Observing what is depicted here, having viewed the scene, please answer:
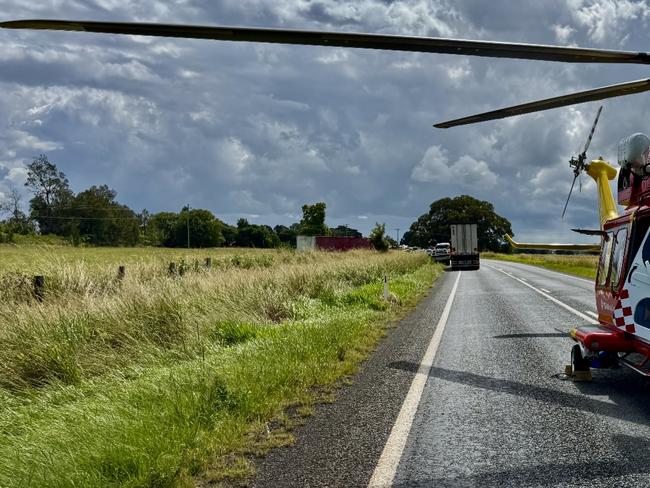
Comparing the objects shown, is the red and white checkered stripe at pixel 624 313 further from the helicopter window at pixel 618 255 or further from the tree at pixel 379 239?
the tree at pixel 379 239

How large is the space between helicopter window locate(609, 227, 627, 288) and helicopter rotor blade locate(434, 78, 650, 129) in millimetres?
1867

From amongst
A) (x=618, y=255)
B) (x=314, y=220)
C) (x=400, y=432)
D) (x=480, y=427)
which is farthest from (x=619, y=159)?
(x=314, y=220)

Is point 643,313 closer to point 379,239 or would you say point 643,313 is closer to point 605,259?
point 605,259

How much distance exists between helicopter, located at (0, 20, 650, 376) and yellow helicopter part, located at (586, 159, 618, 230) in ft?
0.55

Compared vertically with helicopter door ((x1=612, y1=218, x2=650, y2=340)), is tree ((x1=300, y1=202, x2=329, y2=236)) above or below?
above

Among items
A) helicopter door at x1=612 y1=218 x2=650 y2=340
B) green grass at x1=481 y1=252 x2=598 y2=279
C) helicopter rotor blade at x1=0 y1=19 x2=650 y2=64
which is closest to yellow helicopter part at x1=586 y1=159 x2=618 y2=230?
helicopter door at x1=612 y1=218 x2=650 y2=340

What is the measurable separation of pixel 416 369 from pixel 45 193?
350 feet

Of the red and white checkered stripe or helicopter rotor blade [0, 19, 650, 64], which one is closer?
helicopter rotor blade [0, 19, 650, 64]

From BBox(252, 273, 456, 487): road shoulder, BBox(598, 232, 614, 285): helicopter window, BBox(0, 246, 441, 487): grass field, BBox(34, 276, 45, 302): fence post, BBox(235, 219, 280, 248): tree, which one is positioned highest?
BBox(235, 219, 280, 248): tree

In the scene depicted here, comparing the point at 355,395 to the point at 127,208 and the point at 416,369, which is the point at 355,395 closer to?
the point at 416,369

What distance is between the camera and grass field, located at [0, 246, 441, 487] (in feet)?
14.2

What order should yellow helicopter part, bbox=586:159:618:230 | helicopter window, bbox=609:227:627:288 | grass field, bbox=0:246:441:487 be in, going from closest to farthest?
grass field, bbox=0:246:441:487 → helicopter window, bbox=609:227:627:288 → yellow helicopter part, bbox=586:159:618:230

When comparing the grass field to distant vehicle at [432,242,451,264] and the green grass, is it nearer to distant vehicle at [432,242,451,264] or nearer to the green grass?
the green grass

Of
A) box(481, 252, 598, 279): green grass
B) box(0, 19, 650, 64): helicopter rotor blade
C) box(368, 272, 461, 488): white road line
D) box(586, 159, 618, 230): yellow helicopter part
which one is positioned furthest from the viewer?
box(481, 252, 598, 279): green grass
